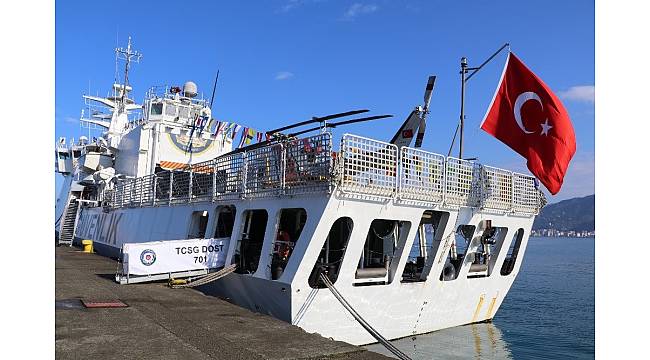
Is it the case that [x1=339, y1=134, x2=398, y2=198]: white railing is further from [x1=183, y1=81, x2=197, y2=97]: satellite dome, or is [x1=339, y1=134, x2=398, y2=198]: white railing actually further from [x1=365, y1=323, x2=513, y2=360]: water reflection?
[x1=183, y1=81, x2=197, y2=97]: satellite dome

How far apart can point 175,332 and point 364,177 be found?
458 centimetres

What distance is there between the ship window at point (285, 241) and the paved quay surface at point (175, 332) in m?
1.22

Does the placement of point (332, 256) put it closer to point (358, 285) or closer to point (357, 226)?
point (358, 285)

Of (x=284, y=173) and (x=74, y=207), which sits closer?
(x=284, y=173)

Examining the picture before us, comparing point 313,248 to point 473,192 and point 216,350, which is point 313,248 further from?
point 473,192

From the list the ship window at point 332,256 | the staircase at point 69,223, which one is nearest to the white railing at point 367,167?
the ship window at point 332,256

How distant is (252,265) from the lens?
12422 millimetres

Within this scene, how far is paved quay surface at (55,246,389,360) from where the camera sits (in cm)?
657

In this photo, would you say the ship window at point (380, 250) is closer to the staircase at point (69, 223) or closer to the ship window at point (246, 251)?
the ship window at point (246, 251)

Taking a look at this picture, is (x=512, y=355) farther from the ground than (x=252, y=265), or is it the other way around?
(x=252, y=265)

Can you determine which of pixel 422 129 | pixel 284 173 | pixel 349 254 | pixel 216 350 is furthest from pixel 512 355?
pixel 216 350

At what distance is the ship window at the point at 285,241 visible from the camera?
1048cm

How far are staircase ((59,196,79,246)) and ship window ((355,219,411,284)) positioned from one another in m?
22.3

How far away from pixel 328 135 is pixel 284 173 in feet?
4.84
